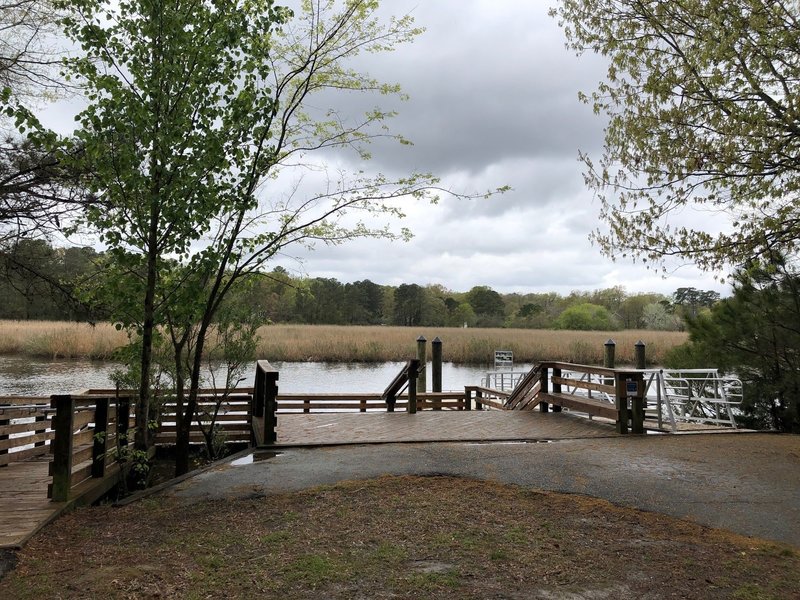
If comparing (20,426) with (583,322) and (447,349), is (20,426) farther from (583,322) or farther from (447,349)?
(583,322)

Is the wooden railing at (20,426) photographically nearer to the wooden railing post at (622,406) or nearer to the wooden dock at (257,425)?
the wooden dock at (257,425)

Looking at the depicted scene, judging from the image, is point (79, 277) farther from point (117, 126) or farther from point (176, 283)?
point (117, 126)

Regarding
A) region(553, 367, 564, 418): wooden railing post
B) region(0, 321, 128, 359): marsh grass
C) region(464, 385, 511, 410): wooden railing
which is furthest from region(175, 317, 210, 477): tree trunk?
region(0, 321, 128, 359): marsh grass

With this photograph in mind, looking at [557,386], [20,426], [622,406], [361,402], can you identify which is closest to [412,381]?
[361,402]

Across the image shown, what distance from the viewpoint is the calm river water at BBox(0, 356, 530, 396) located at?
50.2 feet

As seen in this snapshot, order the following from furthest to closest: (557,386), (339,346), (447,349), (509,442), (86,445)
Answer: (447,349), (339,346), (557,386), (509,442), (86,445)

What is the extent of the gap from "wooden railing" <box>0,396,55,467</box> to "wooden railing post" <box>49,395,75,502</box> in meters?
0.51

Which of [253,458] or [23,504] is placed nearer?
[23,504]

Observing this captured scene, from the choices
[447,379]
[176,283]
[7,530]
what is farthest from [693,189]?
[447,379]

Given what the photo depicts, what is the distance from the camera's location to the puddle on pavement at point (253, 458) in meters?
6.71

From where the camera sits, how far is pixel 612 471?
6.17 m

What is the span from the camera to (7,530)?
4188mm

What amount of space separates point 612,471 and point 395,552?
3157 mm

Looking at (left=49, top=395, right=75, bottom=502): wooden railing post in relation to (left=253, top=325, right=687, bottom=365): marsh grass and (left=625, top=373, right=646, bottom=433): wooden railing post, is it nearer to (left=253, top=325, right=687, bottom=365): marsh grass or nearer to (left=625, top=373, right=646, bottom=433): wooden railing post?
(left=625, top=373, right=646, bottom=433): wooden railing post
